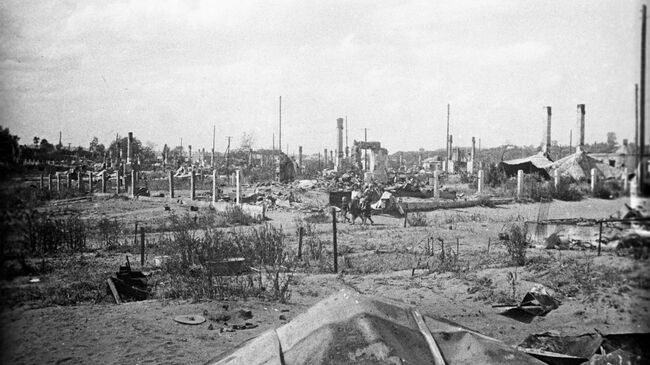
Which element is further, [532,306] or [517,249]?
[517,249]

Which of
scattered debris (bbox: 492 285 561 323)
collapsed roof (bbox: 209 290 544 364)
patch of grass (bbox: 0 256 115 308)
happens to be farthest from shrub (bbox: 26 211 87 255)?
collapsed roof (bbox: 209 290 544 364)

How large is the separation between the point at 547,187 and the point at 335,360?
2360cm

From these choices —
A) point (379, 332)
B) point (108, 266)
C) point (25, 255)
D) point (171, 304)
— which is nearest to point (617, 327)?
point (379, 332)

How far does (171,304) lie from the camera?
7.64 metres

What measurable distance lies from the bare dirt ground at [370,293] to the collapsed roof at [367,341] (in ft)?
6.63

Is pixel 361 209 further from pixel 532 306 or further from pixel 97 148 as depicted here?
pixel 97 148

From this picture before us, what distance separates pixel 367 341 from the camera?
296 centimetres

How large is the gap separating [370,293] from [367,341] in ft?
18.2

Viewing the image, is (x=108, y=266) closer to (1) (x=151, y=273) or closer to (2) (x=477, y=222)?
(1) (x=151, y=273)

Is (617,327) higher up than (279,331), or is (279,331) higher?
(279,331)

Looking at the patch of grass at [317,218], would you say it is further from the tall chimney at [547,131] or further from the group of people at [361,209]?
the tall chimney at [547,131]

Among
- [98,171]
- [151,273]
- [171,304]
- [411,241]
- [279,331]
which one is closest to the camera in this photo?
[279,331]

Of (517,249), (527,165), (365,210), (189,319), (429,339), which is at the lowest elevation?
(189,319)

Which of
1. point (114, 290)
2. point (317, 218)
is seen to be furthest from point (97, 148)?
point (114, 290)
